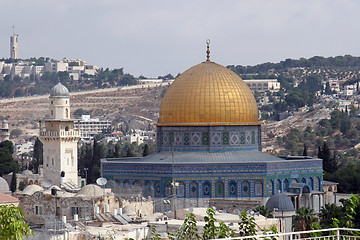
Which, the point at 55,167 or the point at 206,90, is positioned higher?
the point at 206,90

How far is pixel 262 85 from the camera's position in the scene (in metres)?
161

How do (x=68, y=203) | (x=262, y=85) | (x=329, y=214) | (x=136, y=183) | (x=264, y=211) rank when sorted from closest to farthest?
(x=329, y=214) → (x=264, y=211) → (x=68, y=203) → (x=136, y=183) → (x=262, y=85)

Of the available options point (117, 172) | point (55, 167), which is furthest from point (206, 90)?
point (55, 167)

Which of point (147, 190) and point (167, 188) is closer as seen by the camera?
point (167, 188)

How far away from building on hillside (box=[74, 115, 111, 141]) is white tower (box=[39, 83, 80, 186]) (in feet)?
306

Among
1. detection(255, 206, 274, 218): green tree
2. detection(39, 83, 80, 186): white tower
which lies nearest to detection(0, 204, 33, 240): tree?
detection(255, 206, 274, 218): green tree

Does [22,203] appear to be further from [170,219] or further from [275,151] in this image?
[275,151]

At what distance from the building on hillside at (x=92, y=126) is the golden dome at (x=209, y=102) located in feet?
322

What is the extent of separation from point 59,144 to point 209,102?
29.1ft

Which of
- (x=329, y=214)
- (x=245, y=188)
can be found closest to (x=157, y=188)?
(x=245, y=188)

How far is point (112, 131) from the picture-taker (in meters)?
153

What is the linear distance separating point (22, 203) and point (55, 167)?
24.4 feet

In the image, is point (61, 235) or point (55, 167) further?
point (55, 167)

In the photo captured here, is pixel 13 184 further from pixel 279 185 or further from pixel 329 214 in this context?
pixel 329 214
